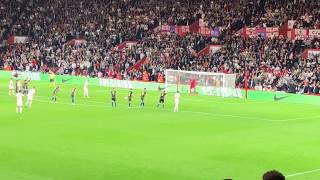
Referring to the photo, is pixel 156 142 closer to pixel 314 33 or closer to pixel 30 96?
pixel 30 96

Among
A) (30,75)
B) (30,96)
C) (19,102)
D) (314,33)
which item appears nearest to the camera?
(19,102)

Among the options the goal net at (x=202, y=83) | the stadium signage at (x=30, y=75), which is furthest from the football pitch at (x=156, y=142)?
the stadium signage at (x=30, y=75)

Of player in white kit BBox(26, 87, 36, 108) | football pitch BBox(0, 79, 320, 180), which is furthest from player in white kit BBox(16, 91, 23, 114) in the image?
player in white kit BBox(26, 87, 36, 108)

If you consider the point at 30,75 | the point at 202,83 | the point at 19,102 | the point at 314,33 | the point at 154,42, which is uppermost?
the point at 314,33

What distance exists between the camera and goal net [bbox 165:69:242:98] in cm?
5194

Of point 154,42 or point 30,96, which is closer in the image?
point 30,96

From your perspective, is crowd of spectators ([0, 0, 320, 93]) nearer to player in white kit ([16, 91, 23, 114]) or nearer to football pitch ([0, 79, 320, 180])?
football pitch ([0, 79, 320, 180])

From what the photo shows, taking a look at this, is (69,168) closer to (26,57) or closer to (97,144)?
(97,144)

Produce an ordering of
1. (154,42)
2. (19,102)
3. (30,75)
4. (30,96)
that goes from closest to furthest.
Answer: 1. (19,102)
2. (30,96)
3. (154,42)
4. (30,75)

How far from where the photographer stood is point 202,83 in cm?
5384

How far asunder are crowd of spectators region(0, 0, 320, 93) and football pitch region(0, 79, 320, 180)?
471 inches

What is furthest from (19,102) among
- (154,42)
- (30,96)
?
(154,42)

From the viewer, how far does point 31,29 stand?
8112cm

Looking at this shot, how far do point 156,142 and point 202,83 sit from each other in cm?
2842
